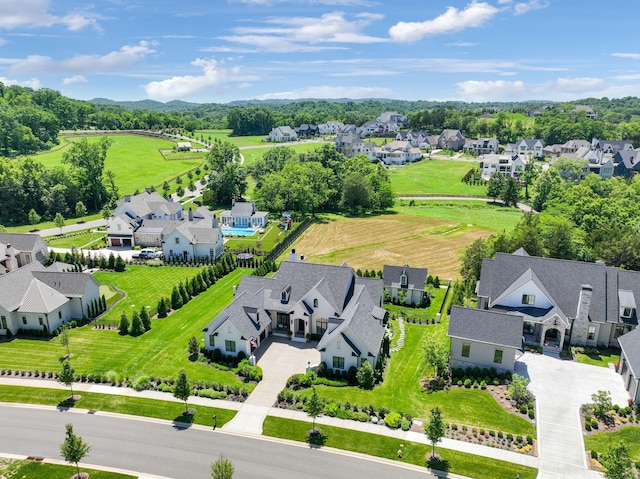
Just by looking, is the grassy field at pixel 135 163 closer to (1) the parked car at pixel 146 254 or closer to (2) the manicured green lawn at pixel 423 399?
(1) the parked car at pixel 146 254

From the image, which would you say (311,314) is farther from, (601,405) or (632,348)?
(632,348)

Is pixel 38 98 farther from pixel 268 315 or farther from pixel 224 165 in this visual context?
pixel 268 315

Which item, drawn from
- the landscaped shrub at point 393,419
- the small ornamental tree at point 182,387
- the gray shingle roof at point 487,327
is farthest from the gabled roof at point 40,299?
the gray shingle roof at point 487,327

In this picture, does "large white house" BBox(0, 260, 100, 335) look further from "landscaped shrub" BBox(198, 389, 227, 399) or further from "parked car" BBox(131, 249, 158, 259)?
"landscaped shrub" BBox(198, 389, 227, 399)

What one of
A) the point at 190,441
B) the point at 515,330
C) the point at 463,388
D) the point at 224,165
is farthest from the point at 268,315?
the point at 224,165

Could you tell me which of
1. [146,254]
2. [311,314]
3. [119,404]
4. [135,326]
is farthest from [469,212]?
[119,404]

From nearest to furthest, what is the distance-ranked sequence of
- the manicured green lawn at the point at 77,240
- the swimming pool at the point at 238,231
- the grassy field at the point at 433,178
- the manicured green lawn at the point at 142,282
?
the manicured green lawn at the point at 142,282, the manicured green lawn at the point at 77,240, the swimming pool at the point at 238,231, the grassy field at the point at 433,178
